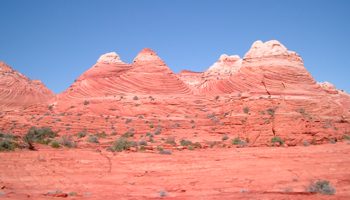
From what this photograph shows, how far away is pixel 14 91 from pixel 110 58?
54.1ft

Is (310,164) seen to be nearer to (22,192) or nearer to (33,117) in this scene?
(22,192)

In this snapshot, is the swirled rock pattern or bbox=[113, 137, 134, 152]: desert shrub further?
the swirled rock pattern

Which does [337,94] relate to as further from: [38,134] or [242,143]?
[38,134]

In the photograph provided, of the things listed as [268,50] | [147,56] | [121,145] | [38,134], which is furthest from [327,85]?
[38,134]

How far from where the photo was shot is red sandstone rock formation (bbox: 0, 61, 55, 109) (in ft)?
137

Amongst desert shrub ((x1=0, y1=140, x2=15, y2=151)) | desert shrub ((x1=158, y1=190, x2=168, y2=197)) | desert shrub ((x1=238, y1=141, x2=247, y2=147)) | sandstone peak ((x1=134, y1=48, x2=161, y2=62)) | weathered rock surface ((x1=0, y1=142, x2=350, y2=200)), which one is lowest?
desert shrub ((x1=158, y1=190, x2=168, y2=197))

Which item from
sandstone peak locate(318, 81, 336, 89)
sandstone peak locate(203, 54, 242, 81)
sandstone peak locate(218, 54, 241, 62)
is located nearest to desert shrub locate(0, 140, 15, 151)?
sandstone peak locate(203, 54, 242, 81)

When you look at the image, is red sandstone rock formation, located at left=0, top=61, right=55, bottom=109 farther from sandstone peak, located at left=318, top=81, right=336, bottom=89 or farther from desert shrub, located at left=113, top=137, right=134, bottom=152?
sandstone peak, located at left=318, top=81, right=336, bottom=89

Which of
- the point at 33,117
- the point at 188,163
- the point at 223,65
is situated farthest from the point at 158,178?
the point at 223,65

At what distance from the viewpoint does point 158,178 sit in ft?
26.4

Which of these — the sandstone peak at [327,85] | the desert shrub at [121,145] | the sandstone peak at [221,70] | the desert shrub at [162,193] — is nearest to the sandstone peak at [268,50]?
the sandstone peak at [221,70]

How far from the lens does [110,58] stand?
3997 centimetres

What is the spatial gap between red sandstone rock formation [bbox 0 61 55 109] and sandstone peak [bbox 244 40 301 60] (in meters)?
33.7

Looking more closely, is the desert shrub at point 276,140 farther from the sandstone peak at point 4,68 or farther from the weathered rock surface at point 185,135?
the sandstone peak at point 4,68
